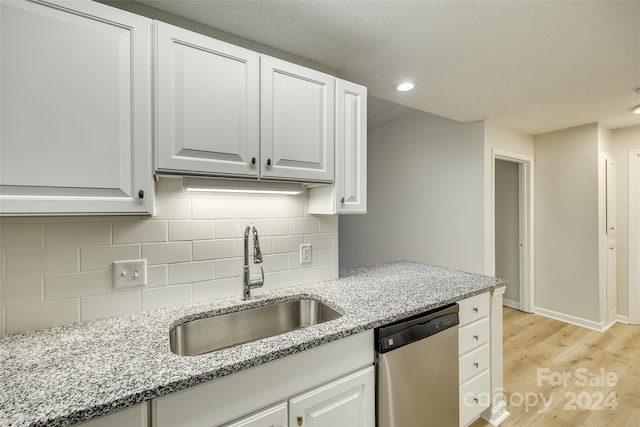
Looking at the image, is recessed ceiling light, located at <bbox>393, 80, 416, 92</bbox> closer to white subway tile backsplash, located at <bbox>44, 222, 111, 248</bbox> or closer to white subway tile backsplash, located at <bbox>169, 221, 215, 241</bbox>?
white subway tile backsplash, located at <bbox>169, 221, 215, 241</bbox>

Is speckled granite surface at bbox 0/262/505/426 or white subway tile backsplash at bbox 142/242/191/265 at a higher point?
white subway tile backsplash at bbox 142/242/191/265

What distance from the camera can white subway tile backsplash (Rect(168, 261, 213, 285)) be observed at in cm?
139

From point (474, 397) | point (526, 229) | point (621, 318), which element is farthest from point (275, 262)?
point (621, 318)

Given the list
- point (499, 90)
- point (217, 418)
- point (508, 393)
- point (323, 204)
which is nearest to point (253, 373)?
point (217, 418)

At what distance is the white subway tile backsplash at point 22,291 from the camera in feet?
3.56

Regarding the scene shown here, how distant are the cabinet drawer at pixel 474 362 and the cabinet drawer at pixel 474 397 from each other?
4cm

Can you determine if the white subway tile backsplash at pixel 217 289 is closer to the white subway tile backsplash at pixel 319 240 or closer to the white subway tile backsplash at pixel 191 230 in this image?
the white subway tile backsplash at pixel 191 230

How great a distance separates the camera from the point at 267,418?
0.99 m

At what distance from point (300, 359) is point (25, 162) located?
3.72ft

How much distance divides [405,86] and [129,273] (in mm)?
2183

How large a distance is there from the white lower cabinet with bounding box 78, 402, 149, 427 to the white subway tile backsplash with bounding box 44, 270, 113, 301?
2.10ft

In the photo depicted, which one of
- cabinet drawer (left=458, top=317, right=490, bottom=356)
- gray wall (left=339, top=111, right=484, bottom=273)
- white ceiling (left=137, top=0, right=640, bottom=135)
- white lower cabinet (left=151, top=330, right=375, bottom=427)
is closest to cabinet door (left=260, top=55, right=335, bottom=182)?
white ceiling (left=137, top=0, right=640, bottom=135)

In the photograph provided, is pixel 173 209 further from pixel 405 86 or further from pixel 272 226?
pixel 405 86

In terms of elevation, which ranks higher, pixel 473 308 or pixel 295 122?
pixel 295 122
